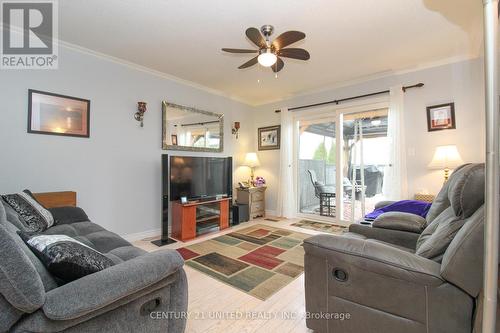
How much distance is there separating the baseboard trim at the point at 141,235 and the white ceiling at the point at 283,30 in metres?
2.49

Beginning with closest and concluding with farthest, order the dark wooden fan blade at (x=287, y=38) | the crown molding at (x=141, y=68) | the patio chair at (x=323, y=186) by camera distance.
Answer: the dark wooden fan blade at (x=287, y=38), the crown molding at (x=141, y=68), the patio chair at (x=323, y=186)

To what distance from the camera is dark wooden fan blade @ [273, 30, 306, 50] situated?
2018 mm

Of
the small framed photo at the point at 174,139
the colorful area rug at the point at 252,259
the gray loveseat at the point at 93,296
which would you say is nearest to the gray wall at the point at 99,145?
the small framed photo at the point at 174,139

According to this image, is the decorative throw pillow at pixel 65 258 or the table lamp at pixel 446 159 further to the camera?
the table lamp at pixel 446 159

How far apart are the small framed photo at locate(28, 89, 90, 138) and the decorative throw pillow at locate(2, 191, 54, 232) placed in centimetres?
95

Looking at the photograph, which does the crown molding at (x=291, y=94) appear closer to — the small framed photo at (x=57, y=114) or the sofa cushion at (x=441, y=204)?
the small framed photo at (x=57, y=114)

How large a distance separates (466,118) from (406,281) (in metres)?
3.13

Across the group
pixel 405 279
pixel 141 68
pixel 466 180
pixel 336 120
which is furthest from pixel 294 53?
pixel 141 68

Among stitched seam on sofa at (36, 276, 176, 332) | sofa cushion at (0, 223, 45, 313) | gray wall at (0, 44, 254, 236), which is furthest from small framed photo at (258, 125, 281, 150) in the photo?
sofa cushion at (0, 223, 45, 313)

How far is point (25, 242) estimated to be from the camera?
1.13 meters

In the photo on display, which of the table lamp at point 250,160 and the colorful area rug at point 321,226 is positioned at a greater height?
the table lamp at point 250,160

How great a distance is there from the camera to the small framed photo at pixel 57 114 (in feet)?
8.48

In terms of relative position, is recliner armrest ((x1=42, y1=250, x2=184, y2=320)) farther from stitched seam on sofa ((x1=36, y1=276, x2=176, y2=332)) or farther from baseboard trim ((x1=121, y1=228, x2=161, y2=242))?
baseboard trim ((x1=121, y1=228, x2=161, y2=242))

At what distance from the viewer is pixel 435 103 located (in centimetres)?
332
